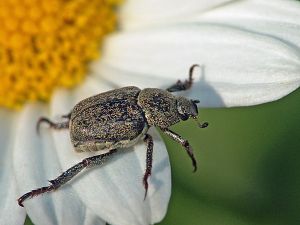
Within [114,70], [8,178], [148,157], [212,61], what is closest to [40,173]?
[8,178]

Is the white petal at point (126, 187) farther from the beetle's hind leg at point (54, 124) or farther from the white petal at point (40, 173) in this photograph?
the beetle's hind leg at point (54, 124)

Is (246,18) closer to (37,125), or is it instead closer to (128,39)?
(128,39)

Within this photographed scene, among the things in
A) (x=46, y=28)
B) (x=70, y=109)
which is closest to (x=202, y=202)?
(x=70, y=109)

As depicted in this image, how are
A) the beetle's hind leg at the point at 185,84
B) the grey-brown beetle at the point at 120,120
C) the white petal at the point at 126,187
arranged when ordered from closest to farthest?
the white petal at the point at 126,187
the grey-brown beetle at the point at 120,120
the beetle's hind leg at the point at 185,84

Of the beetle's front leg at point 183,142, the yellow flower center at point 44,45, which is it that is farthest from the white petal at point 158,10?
the beetle's front leg at point 183,142

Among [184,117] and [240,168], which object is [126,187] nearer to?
[184,117]

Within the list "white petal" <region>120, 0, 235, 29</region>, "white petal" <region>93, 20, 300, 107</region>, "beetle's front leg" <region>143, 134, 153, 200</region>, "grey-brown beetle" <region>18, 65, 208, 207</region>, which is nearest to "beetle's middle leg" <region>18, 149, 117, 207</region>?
"grey-brown beetle" <region>18, 65, 208, 207</region>
